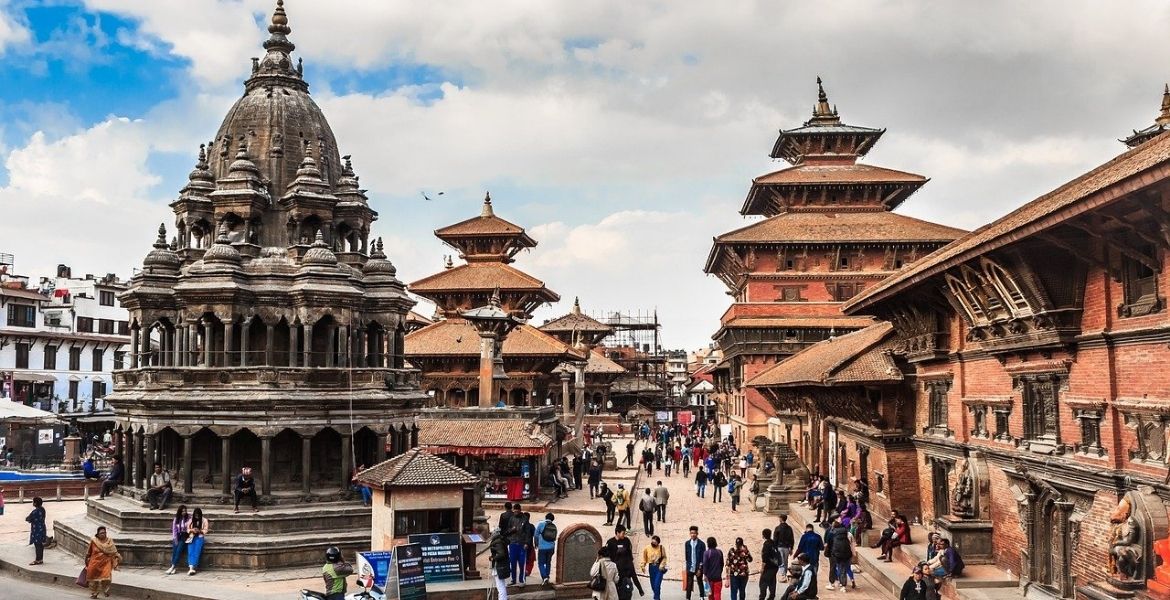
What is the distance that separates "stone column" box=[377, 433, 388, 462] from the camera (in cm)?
2580

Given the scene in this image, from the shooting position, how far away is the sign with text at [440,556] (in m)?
18.8

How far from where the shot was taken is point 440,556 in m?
19.0

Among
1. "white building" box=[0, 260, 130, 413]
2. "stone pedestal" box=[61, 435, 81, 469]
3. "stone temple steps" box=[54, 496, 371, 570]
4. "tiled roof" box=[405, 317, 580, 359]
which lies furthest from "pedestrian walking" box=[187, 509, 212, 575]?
"white building" box=[0, 260, 130, 413]

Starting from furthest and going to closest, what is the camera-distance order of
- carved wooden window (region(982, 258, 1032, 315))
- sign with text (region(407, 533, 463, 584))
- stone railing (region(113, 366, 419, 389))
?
1. stone railing (region(113, 366, 419, 389))
2. sign with text (region(407, 533, 463, 584))
3. carved wooden window (region(982, 258, 1032, 315))

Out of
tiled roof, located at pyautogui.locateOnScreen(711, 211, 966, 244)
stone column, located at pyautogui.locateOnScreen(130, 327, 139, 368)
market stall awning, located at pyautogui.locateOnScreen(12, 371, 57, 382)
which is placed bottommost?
market stall awning, located at pyautogui.locateOnScreen(12, 371, 57, 382)

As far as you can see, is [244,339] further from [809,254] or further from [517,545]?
[809,254]

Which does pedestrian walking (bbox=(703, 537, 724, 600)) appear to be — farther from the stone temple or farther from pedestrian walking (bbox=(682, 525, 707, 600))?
the stone temple

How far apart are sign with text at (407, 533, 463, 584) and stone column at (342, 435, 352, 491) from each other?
20.9 ft

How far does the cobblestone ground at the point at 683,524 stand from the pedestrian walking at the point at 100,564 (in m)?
7.89

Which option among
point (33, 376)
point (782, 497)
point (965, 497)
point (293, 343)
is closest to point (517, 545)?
point (965, 497)

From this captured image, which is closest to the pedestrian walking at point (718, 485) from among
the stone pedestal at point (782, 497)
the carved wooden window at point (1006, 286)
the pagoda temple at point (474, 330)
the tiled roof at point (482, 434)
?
the stone pedestal at point (782, 497)

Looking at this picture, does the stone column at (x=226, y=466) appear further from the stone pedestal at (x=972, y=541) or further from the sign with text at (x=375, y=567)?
the stone pedestal at (x=972, y=541)

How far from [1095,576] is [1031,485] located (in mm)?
2277

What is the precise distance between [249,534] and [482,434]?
1268cm
